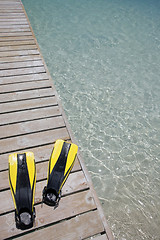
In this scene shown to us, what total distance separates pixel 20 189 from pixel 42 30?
720 cm

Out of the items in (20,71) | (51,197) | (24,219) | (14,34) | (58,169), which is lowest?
(24,219)

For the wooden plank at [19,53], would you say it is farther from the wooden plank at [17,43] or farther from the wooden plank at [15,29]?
the wooden plank at [15,29]

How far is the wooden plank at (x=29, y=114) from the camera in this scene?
11.6 feet

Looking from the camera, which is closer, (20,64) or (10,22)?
(20,64)

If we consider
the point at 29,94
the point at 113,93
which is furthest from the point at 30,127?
the point at 113,93

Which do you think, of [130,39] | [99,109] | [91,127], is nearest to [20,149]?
[91,127]

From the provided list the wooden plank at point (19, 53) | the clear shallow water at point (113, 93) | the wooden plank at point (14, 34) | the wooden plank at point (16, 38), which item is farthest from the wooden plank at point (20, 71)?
the wooden plank at point (14, 34)

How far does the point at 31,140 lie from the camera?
3312 mm

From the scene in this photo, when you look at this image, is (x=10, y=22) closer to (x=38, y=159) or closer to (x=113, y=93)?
(x=113, y=93)

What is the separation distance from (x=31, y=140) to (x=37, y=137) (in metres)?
0.12

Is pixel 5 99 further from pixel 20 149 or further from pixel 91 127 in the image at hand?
pixel 91 127

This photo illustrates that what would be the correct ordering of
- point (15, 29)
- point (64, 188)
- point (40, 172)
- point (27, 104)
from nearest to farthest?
point (64, 188) → point (40, 172) → point (27, 104) → point (15, 29)

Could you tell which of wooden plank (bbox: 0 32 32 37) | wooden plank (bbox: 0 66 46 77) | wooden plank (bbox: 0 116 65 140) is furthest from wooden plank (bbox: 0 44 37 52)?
wooden plank (bbox: 0 116 65 140)

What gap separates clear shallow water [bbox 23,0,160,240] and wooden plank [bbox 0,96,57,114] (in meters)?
1.09
